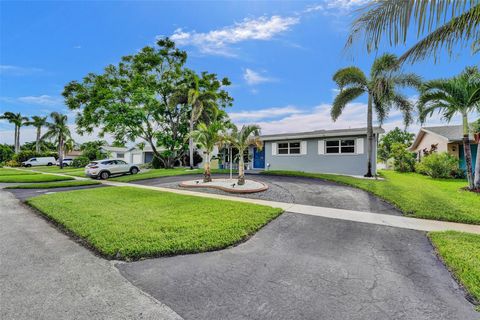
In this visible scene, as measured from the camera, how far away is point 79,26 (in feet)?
44.1

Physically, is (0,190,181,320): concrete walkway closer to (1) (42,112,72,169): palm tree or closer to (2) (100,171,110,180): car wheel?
(2) (100,171,110,180): car wheel

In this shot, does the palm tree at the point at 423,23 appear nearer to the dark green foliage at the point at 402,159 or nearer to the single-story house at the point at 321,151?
the single-story house at the point at 321,151

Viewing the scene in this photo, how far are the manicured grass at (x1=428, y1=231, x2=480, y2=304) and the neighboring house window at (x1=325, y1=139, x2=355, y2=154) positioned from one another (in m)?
12.0

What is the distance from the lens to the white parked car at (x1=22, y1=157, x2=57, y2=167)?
37688mm

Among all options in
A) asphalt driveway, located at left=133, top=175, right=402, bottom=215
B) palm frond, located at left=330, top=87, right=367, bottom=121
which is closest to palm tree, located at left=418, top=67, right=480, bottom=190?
palm frond, located at left=330, top=87, right=367, bottom=121

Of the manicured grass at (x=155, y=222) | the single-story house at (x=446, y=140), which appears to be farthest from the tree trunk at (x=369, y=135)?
the manicured grass at (x=155, y=222)

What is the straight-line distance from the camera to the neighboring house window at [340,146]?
16.3m

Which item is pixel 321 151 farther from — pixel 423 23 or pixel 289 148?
pixel 423 23

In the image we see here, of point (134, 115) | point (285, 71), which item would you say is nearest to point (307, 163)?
point (285, 71)

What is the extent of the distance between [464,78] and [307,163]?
10.1 m

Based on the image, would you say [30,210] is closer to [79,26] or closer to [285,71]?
[79,26]

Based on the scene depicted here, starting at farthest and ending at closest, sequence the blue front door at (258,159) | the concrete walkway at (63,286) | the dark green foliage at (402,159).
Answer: the dark green foliage at (402,159) < the blue front door at (258,159) < the concrete walkway at (63,286)

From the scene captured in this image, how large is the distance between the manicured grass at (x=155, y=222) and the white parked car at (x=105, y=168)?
957cm

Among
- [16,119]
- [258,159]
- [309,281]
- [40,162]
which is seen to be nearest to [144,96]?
[258,159]
